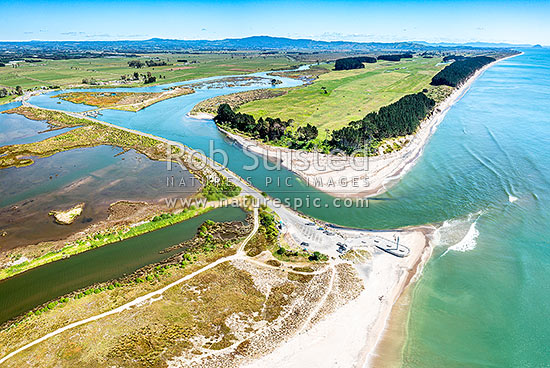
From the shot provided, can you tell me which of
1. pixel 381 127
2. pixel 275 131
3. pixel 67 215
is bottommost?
pixel 67 215

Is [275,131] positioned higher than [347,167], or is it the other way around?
[275,131]

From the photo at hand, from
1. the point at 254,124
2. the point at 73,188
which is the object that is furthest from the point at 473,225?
the point at 73,188

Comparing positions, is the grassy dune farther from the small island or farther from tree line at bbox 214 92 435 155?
the small island

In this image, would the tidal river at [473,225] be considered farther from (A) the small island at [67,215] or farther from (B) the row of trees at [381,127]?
(A) the small island at [67,215]

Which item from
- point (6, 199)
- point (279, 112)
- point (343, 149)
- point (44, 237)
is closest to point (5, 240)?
point (44, 237)

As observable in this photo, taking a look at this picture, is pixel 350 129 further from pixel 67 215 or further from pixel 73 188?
pixel 73 188

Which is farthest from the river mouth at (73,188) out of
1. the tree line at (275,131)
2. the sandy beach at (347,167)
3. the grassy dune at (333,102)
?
the grassy dune at (333,102)
